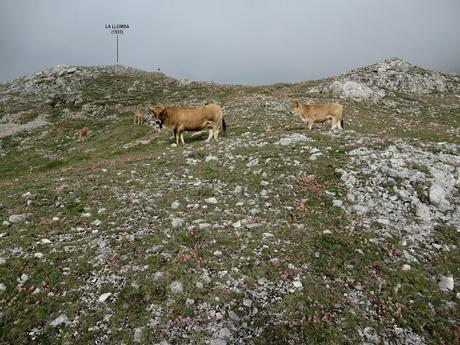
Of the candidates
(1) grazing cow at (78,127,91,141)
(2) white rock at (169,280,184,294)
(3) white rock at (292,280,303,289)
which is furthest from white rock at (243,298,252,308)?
(1) grazing cow at (78,127,91,141)

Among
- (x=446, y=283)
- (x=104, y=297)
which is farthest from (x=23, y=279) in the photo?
(x=446, y=283)

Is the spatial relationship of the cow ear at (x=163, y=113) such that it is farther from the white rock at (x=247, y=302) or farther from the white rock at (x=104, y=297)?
the white rock at (x=247, y=302)

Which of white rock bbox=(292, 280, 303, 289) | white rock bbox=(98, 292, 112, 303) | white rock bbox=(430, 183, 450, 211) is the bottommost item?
white rock bbox=(98, 292, 112, 303)

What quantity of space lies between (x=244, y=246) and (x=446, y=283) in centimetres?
544

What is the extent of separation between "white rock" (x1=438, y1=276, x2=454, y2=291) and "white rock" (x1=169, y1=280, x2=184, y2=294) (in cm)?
670

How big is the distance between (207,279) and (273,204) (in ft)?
16.7

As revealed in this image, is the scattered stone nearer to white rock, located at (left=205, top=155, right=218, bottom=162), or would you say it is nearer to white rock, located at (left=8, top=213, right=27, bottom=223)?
white rock, located at (left=8, top=213, right=27, bottom=223)

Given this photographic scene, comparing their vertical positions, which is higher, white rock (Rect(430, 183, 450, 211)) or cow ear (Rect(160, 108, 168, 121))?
white rock (Rect(430, 183, 450, 211))

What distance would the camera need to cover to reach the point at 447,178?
14672 mm

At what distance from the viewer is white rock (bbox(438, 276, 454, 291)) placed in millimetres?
9516

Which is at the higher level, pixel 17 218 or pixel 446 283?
pixel 446 283

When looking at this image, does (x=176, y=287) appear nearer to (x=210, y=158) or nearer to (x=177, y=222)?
(x=177, y=222)

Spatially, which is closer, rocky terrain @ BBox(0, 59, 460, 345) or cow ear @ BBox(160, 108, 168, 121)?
rocky terrain @ BBox(0, 59, 460, 345)

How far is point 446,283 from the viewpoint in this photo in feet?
31.6
